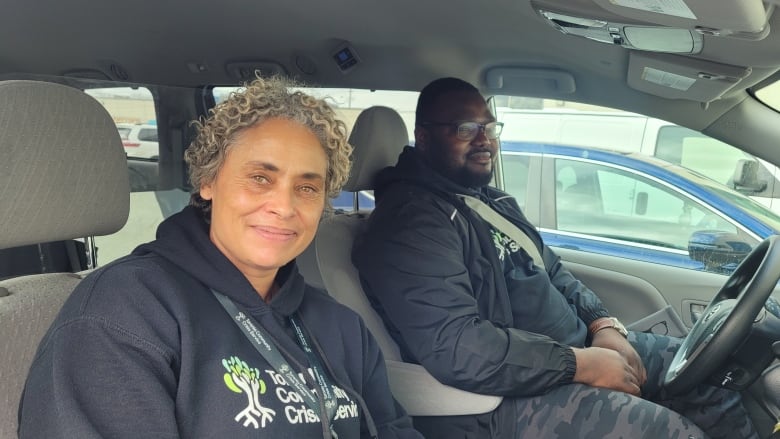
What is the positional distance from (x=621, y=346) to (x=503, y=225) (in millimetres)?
590

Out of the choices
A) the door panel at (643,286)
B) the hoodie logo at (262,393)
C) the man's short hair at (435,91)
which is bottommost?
the door panel at (643,286)

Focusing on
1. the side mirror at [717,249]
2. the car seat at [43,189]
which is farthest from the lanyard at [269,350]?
the side mirror at [717,249]

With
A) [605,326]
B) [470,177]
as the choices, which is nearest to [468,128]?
[470,177]

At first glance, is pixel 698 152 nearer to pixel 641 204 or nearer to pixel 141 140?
pixel 641 204

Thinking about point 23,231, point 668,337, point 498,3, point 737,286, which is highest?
point 498,3

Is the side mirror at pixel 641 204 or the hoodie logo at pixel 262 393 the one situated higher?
the hoodie logo at pixel 262 393

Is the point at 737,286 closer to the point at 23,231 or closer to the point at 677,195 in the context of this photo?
the point at 677,195

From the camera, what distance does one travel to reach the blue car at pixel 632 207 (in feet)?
9.41

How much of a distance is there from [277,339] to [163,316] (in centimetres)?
27

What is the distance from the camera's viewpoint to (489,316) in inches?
93.7

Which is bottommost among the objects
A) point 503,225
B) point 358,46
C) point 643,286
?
point 643,286

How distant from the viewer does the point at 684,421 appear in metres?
2.03

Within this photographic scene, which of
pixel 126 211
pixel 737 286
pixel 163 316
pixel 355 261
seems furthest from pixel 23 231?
pixel 737 286

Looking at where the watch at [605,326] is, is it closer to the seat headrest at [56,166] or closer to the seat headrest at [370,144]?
the seat headrest at [370,144]
